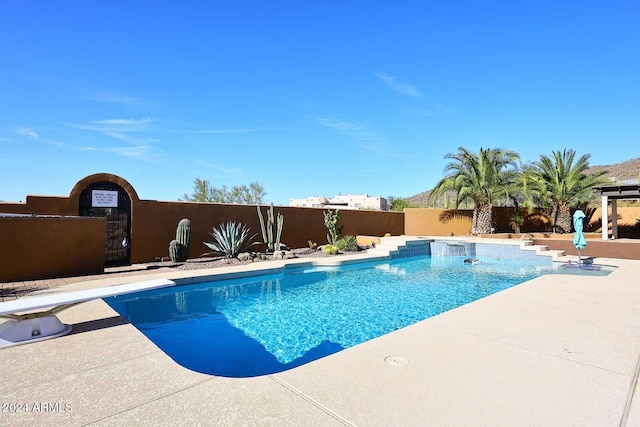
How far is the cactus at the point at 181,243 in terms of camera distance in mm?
10188

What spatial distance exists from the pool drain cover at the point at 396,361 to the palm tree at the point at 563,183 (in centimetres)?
1800

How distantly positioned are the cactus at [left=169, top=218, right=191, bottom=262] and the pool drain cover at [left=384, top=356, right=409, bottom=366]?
346 inches

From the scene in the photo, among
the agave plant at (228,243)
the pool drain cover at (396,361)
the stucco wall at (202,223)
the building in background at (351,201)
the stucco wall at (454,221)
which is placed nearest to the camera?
the pool drain cover at (396,361)

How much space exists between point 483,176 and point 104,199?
16.9 meters

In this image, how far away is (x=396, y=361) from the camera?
2939 millimetres

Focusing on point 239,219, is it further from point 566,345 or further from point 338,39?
point 566,345

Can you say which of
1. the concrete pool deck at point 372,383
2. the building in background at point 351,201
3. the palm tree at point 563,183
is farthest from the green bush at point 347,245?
the building in background at point 351,201

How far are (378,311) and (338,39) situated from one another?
39.7 ft

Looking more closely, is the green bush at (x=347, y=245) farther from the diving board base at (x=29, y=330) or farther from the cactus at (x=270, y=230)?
the diving board base at (x=29, y=330)

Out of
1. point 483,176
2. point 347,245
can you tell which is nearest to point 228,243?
point 347,245

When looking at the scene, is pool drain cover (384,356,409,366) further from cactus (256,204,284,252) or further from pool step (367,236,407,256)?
cactus (256,204,284,252)

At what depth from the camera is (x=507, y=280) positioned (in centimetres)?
891

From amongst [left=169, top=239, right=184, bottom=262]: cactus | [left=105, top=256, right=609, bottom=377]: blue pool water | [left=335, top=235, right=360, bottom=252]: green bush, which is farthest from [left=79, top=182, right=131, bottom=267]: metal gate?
[left=335, top=235, right=360, bottom=252]: green bush

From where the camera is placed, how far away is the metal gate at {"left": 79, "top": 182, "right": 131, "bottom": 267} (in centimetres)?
968
